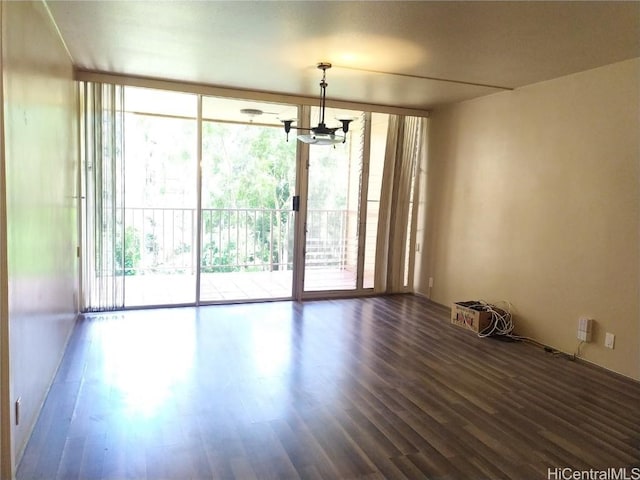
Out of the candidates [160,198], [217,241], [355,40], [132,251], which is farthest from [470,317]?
[132,251]

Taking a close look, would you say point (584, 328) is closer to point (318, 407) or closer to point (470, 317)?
point (470, 317)

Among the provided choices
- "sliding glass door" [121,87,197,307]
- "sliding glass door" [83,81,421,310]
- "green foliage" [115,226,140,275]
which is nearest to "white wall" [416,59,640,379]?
"sliding glass door" [83,81,421,310]

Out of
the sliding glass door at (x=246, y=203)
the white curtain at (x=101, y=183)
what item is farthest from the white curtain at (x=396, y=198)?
the white curtain at (x=101, y=183)

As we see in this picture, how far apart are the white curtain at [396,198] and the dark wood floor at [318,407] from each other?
160 cm

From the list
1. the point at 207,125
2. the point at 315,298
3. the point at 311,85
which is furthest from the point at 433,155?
the point at 207,125

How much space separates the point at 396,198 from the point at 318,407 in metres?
3.47

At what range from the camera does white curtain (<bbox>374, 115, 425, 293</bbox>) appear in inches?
224

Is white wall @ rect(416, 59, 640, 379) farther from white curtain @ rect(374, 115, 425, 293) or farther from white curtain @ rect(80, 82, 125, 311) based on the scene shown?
white curtain @ rect(80, 82, 125, 311)

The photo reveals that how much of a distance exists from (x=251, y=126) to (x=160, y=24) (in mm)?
3092

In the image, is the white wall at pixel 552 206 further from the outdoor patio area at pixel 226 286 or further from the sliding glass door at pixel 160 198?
the sliding glass door at pixel 160 198

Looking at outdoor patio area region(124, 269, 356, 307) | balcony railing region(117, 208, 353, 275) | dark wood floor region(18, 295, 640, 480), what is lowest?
dark wood floor region(18, 295, 640, 480)

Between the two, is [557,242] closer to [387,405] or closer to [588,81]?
[588,81]

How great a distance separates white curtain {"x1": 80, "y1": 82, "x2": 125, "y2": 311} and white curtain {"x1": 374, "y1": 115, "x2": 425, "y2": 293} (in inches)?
118

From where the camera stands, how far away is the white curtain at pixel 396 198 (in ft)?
18.7
